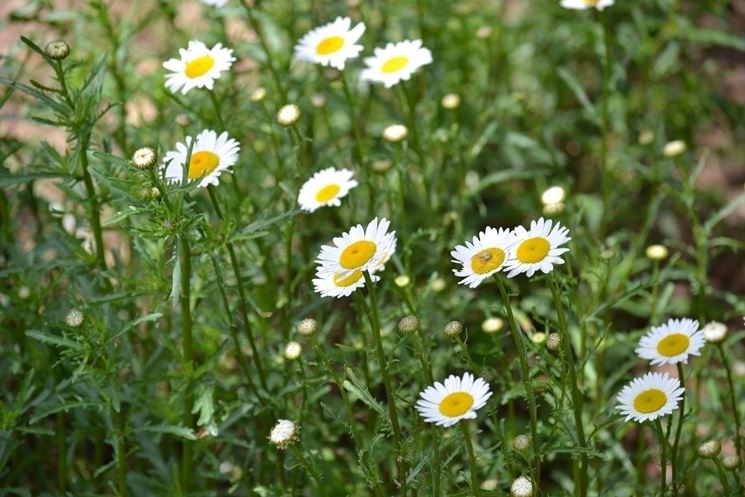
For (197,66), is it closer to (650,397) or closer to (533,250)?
(533,250)

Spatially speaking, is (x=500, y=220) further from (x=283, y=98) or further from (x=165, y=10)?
(x=165, y=10)

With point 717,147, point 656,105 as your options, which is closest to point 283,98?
point 656,105


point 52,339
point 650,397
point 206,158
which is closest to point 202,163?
point 206,158

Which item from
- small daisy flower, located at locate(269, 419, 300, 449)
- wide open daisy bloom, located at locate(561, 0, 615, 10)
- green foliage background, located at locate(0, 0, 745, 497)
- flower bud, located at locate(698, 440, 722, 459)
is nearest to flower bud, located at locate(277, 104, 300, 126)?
green foliage background, located at locate(0, 0, 745, 497)

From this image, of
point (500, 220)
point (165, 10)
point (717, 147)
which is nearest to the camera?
point (165, 10)

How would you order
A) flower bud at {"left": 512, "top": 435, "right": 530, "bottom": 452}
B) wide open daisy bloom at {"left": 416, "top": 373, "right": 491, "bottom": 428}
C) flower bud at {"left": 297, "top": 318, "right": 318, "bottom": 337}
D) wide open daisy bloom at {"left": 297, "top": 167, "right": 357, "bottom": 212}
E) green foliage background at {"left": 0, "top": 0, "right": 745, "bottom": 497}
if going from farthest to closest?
wide open daisy bloom at {"left": 297, "top": 167, "right": 357, "bottom": 212} → green foliage background at {"left": 0, "top": 0, "right": 745, "bottom": 497} → flower bud at {"left": 297, "top": 318, "right": 318, "bottom": 337} → flower bud at {"left": 512, "top": 435, "right": 530, "bottom": 452} → wide open daisy bloom at {"left": 416, "top": 373, "right": 491, "bottom": 428}

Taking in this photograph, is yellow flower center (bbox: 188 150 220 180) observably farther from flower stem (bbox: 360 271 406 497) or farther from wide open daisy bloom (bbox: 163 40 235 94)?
flower stem (bbox: 360 271 406 497)
